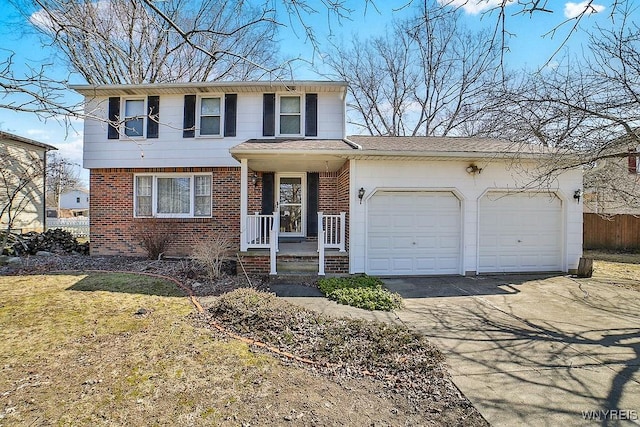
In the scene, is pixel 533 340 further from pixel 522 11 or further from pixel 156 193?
pixel 156 193

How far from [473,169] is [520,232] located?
224 cm

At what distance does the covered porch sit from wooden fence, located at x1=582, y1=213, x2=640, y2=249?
40.2 ft

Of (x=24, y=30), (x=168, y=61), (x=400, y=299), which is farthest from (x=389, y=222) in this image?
(x=168, y=61)

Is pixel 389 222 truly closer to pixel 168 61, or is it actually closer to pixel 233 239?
pixel 233 239

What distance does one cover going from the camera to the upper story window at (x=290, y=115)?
34.7 ft

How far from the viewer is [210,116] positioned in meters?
10.8

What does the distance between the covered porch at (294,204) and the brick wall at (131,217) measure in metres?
0.87

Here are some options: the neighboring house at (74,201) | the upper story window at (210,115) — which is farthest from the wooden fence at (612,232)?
the neighboring house at (74,201)

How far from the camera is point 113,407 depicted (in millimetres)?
2801

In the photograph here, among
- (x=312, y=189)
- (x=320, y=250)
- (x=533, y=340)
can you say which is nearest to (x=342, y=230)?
(x=320, y=250)

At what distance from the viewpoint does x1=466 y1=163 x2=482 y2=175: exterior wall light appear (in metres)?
8.23

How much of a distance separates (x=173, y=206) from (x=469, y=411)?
34.2ft

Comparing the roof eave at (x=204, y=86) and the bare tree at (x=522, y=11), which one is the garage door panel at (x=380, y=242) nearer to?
the roof eave at (x=204, y=86)

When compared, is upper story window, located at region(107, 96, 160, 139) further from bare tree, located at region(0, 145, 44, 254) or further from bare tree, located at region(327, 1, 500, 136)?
bare tree, located at region(327, 1, 500, 136)
